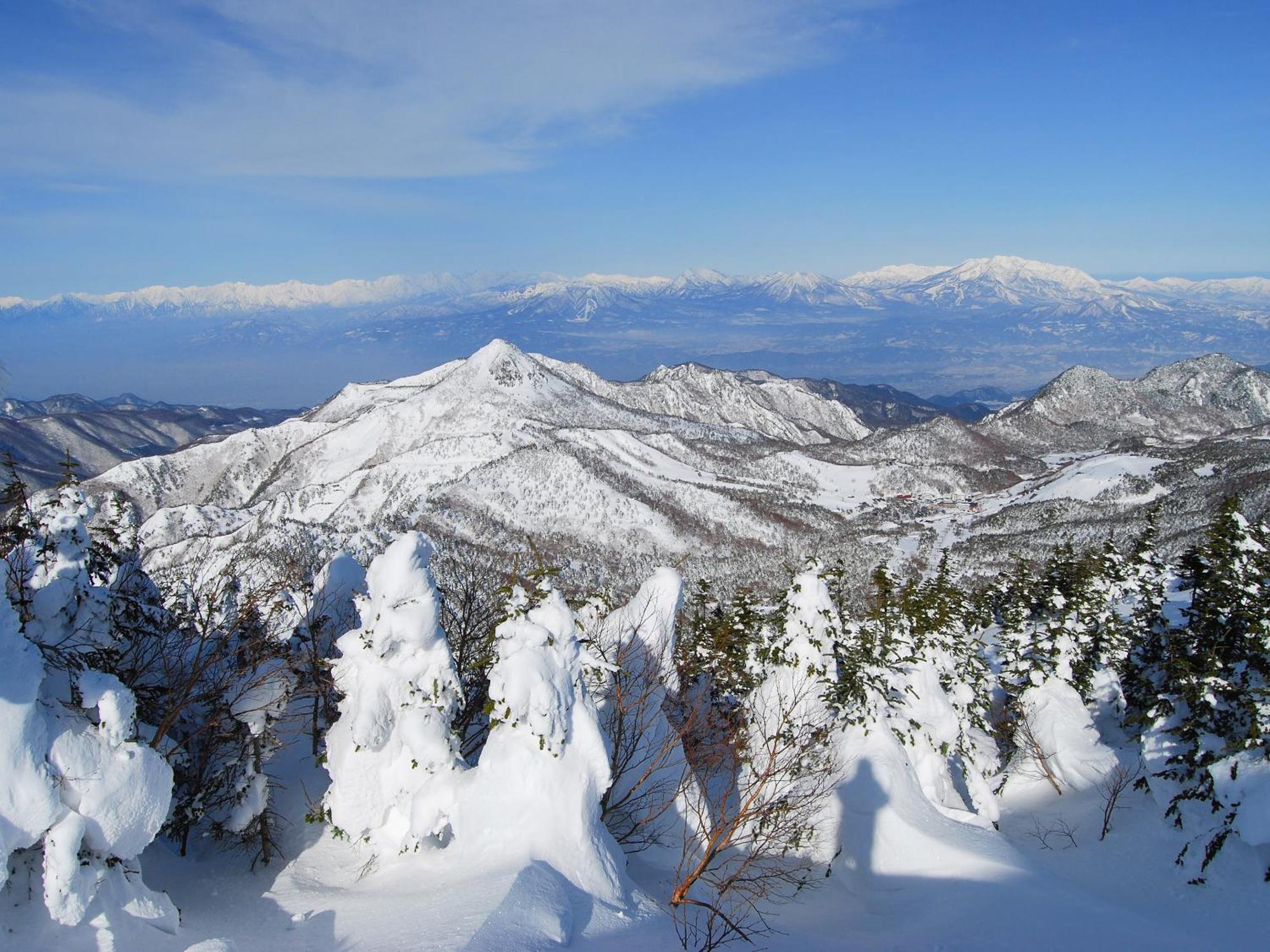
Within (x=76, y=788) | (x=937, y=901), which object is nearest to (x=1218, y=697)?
(x=937, y=901)

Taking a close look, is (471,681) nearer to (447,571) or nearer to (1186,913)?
(1186,913)

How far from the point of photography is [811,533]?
15950 cm

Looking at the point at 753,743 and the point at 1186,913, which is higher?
the point at 753,743

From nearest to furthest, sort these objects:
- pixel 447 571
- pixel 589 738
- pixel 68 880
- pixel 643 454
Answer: pixel 68 880
pixel 589 738
pixel 447 571
pixel 643 454

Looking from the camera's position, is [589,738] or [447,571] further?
[447,571]

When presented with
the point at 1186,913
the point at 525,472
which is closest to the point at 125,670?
the point at 1186,913

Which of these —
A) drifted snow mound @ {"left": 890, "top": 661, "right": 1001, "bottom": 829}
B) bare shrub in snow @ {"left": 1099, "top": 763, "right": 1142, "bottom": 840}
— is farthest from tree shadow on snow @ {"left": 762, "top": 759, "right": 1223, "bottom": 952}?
bare shrub in snow @ {"left": 1099, "top": 763, "right": 1142, "bottom": 840}

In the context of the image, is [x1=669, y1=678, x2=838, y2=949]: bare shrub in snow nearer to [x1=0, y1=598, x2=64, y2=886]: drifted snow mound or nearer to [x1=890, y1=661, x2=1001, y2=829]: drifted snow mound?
[x1=890, y1=661, x2=1001, y2=829]: drifted snow mound

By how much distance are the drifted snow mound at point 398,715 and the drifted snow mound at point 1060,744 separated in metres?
23.9

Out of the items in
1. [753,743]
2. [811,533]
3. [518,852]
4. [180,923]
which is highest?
[518,852]

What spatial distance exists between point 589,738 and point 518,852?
6.84 ft

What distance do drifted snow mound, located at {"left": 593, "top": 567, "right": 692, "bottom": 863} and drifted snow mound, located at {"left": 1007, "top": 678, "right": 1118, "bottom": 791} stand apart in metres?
16.9

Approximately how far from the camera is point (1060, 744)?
2605 cm

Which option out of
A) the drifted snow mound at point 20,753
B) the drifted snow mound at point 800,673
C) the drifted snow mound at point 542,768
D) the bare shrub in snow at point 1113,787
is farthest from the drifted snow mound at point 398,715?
the bare shrub in snow at point 1113,787
